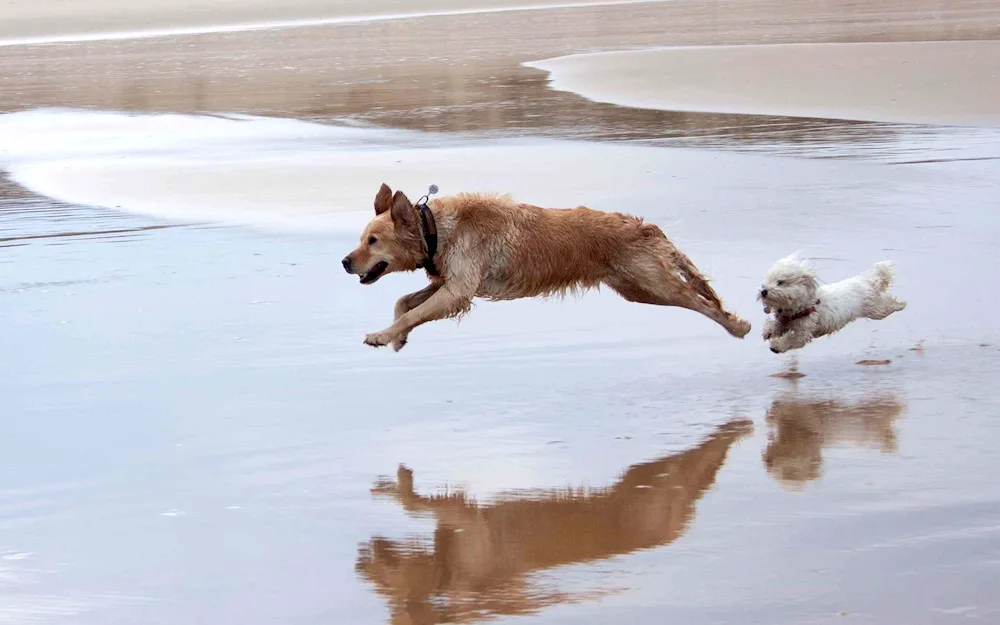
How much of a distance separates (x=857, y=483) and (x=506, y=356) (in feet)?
8.62

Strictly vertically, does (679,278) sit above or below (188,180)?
below

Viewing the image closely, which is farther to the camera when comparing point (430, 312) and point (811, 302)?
point (430, 312)

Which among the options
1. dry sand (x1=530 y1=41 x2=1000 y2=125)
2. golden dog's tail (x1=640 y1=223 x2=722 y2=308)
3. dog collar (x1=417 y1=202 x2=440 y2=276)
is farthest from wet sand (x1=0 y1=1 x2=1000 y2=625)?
dry sand (x1=530 y1=41 x2=1000 y2=125)

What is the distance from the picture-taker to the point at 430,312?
772cm

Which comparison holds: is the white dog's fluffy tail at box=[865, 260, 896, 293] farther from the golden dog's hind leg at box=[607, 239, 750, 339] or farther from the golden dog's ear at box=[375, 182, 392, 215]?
the golden dog's ear at box=[375, 182, 392, 215]

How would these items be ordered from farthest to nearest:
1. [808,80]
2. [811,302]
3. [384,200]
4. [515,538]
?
[808,80] < [384,200] < [811,302] < [515,538]

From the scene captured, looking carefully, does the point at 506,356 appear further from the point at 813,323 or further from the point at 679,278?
the point at 813,323

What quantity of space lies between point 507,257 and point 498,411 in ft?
4.44

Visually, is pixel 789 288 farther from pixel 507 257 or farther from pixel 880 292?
pixel 507 257

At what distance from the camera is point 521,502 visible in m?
5.54

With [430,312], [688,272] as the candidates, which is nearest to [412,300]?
[430,312]

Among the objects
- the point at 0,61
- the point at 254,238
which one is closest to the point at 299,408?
the point at 254,238

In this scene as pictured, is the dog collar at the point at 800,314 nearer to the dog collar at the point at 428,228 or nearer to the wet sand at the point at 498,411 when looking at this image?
the wet sand at the point at 498,411

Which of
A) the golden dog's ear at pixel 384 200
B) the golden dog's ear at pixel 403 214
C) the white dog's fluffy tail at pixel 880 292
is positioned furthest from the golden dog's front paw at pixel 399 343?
the white dog's fluffy tail at pixel 880 292
